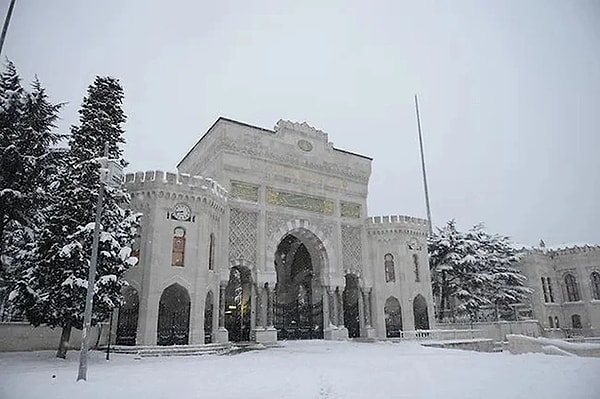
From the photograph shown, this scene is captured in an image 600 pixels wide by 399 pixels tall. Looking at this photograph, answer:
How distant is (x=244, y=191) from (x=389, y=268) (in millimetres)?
10585

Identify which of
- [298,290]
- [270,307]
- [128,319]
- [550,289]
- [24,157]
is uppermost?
[24,157]

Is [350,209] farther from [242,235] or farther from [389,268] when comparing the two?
[242,235]

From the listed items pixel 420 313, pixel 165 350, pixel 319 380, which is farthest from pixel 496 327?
pixel 319 380

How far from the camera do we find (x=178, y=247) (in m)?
18.8

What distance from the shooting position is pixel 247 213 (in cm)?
2309

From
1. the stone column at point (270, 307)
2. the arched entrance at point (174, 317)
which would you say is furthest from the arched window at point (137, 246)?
the stone column at point (270, 307)

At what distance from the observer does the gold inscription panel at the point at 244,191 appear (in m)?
23.0

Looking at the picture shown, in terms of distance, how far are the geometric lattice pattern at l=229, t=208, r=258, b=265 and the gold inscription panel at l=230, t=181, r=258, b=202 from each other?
0.83 meters

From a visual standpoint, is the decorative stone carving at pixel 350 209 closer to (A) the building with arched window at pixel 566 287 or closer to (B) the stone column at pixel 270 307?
(B) the stone column at pixel 270 307

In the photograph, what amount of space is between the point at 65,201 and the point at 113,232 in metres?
1.83

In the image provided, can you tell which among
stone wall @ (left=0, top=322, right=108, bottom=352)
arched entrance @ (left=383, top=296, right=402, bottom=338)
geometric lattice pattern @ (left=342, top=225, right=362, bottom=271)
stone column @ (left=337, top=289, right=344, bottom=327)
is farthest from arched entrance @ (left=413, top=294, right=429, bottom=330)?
stone wall @ (left=0, top=322, right=108, bottom=352)

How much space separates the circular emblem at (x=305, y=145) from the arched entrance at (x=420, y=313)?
11.5 metres

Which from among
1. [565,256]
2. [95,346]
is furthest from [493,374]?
[565,256]

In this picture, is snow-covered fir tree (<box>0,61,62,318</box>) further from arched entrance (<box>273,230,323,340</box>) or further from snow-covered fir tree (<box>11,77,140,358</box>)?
arched entrance (<box>273,230,323,340</box>)
